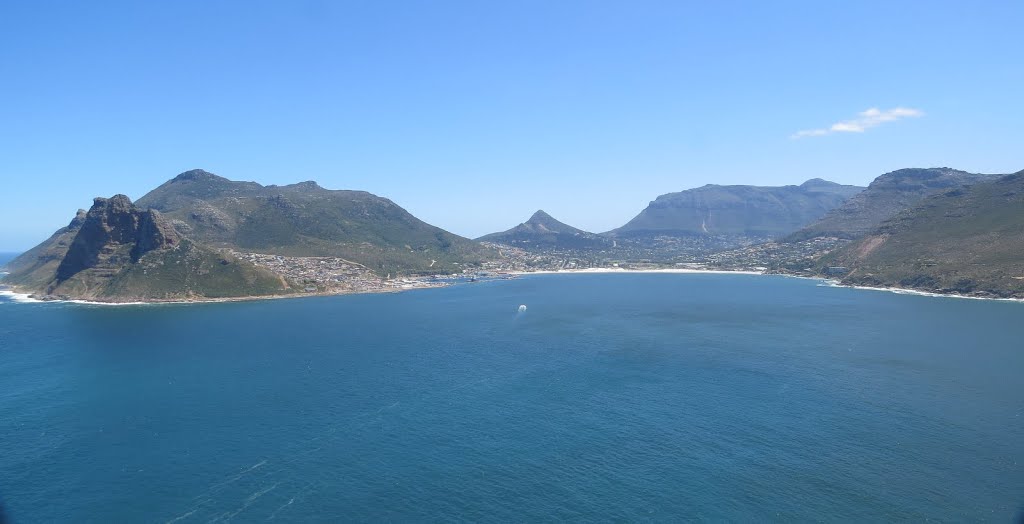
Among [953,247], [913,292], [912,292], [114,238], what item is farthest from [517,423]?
[953,247]

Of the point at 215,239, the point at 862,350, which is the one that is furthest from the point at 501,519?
the point at 215,239

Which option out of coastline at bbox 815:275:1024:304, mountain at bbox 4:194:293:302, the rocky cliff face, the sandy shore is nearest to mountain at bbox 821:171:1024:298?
coastline at bbox 815:275:1024:304

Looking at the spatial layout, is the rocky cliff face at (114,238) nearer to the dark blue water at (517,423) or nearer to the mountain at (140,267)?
the mountain at (140,267)

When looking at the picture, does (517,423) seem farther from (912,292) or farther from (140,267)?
(140,267)

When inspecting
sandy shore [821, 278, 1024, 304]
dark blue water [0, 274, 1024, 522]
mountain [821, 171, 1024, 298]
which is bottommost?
dark blue water [0, 274, 1024, 522]

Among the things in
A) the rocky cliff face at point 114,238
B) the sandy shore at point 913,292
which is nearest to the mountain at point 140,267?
the rocky cliff face at point 114,238

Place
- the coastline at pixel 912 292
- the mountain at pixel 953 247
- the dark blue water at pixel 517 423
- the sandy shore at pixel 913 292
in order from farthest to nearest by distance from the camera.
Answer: the mountain at pixel 953 247, the sandy shore at pixel 913 292, the coastline at pixel 912 292, the dark blue water at pixel 517 423

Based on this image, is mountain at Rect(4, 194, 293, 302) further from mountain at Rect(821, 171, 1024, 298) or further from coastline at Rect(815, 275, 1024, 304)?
mountain at Rect(821, 171, 1024, 298)
